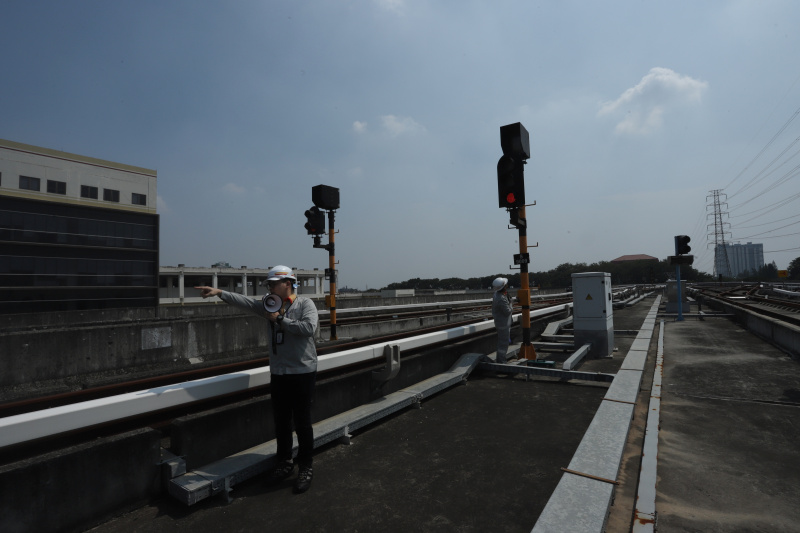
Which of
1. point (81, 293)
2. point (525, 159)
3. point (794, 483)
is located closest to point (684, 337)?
point (525, 159)

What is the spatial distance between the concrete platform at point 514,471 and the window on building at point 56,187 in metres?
35.4

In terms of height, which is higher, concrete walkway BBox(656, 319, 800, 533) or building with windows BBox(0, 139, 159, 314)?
building with windows BBox(0, 139, 159, 314)

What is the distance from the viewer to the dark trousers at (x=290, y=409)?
128 inches

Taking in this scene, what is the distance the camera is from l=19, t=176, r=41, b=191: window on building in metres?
26.8

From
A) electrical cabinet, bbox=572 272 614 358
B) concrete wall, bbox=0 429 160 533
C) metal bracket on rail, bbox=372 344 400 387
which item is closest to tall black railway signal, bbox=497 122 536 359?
electrical cabinet, bbox=572 272 614 358

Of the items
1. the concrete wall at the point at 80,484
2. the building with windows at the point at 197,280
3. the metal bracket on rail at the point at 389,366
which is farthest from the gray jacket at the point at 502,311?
the building with windows at the point at 197,280

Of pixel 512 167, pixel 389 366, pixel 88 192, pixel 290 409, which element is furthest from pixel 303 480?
pixel 88 192

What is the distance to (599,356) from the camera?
28.2 feet

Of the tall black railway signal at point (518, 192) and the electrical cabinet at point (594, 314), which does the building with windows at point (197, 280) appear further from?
the tall black railway signal at point (518, 192)

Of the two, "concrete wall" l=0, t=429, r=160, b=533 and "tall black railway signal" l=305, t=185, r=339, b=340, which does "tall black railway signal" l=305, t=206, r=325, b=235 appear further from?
"concrete wall" l=0, t=429, r=160, b=533

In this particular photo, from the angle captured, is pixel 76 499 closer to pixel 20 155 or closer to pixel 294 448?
pixel 294 448

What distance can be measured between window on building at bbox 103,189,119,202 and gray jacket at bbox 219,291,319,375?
35605mm

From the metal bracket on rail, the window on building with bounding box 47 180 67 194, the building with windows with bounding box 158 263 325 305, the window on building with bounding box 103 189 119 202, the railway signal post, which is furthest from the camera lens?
the building with windows with bounding box 158 263 325 305

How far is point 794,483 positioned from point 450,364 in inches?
172
